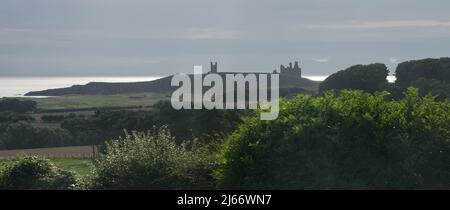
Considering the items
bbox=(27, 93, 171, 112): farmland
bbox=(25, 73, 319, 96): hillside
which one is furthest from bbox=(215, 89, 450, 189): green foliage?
bbox=(25, 73, 319, 96): hillside

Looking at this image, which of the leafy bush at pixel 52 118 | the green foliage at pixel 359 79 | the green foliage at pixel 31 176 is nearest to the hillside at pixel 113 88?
the leafy bush at pixel 52 118

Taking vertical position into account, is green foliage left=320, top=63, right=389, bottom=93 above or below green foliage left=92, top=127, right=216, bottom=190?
above

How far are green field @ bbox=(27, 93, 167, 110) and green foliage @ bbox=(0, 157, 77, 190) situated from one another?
48426mm

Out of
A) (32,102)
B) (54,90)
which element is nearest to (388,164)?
(32,102)

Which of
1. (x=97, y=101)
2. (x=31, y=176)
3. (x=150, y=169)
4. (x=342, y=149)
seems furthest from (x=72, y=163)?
(x=97, y=101)

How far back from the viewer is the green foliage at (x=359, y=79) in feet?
171

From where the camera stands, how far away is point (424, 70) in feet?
199

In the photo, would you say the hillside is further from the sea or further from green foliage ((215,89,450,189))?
green foliage ((215,89,450,189))

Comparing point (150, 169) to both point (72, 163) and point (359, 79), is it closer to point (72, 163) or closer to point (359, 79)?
point (72, 163)

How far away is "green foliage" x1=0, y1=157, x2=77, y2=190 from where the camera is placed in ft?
64.3

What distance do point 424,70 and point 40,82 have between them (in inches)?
1831

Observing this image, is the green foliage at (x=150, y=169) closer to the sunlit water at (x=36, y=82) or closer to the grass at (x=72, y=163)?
the grass at (x=72, y=163)

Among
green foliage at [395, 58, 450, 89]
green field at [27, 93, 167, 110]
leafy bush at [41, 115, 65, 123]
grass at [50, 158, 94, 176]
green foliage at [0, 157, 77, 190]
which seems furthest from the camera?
green field at [27, 93, 167, 110]
